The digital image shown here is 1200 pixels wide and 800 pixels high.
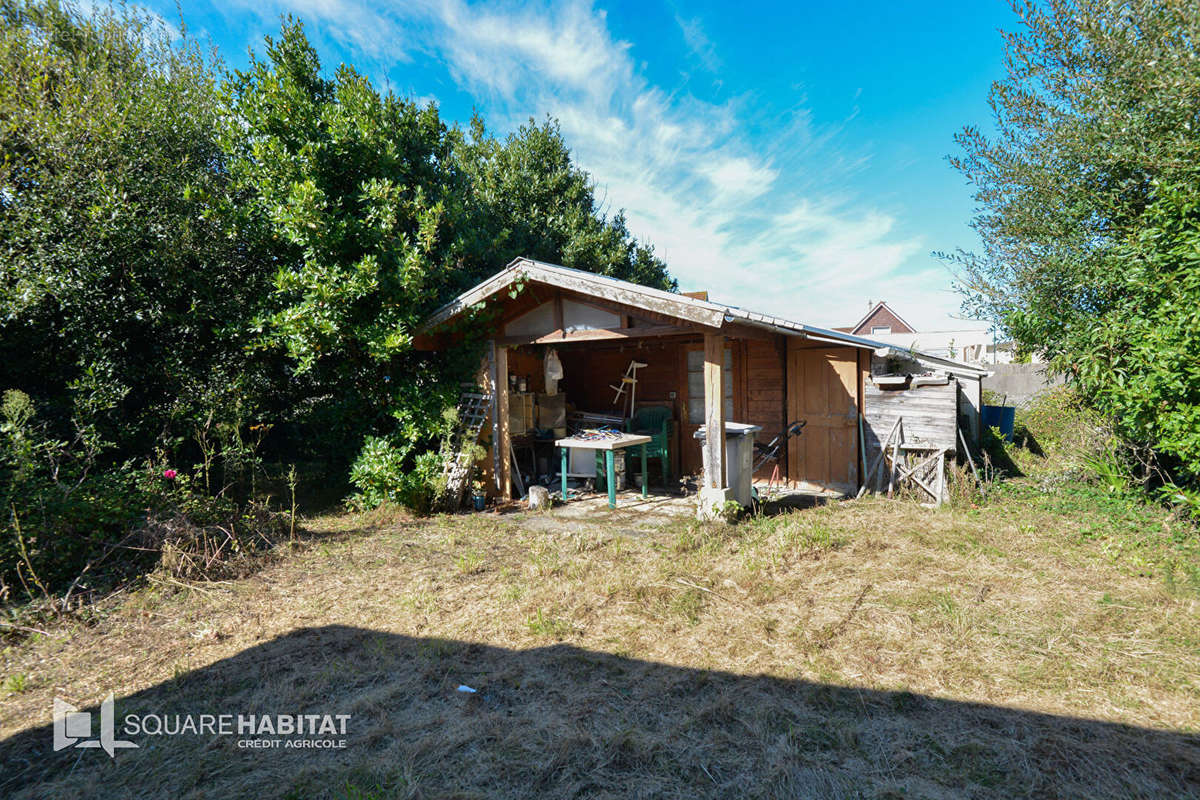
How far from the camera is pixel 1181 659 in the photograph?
130 inches

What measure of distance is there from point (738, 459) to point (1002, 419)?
6.79 m

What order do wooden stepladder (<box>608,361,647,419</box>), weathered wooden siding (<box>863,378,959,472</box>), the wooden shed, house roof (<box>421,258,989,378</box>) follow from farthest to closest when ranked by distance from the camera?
wooden stepladder (<box>608,361,647,419</box>) < weathered wooden siding (<box>863,378,959,472</box>) < the wooden shed < house roof (<box>421,258,989,378</box>)

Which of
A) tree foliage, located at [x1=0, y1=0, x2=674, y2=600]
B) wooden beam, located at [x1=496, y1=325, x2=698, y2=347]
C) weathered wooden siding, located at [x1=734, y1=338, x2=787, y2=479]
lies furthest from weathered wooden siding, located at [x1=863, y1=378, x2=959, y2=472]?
tree foliage, located at [x1=0, y1=0, x2=674, y2=600]

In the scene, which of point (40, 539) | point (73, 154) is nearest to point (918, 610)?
point (40, 539)

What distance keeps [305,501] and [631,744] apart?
7.11 metres

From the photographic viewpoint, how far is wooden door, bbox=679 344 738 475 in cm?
941

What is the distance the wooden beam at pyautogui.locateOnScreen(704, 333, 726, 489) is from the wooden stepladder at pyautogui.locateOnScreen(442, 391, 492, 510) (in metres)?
3.25

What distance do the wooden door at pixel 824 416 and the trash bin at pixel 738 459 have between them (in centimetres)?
222

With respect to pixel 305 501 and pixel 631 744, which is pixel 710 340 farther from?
pixel 305 501

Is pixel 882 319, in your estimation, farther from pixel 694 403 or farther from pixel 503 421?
pixel 503 421

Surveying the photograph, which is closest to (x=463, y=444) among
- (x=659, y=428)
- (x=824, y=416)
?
(x=659, y=428)

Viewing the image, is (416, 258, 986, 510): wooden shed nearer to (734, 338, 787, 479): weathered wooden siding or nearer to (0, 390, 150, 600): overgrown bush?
(734, 338, 787, 479): weathered wooden siding

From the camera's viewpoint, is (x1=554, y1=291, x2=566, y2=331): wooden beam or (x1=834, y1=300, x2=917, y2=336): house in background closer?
(x1=554, y1=291, x2=566, y2=331): wooden beam

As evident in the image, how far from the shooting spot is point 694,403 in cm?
958
